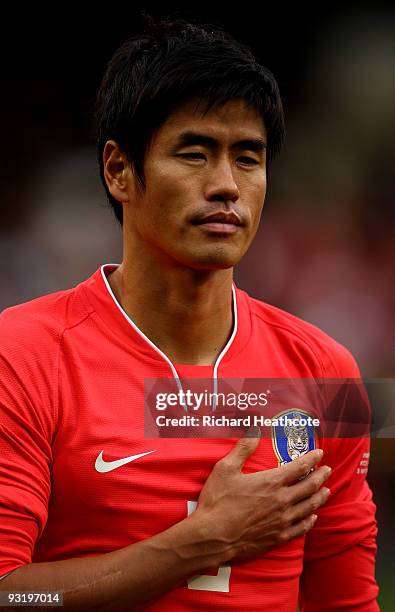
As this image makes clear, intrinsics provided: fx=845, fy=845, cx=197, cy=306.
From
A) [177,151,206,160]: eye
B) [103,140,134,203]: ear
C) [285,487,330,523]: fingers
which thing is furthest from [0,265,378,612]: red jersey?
[177,151,206,160]: eye

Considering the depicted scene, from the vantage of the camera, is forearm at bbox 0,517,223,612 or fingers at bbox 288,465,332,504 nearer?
forearm at bbox 0,517,223,612

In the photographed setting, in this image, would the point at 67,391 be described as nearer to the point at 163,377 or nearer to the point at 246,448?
the point at 163,377

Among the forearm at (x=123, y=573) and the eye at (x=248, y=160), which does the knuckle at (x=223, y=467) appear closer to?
the forearm at (x=123, y=573)

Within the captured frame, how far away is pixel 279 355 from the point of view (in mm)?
2631

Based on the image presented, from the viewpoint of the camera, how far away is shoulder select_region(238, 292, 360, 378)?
265 centimetres

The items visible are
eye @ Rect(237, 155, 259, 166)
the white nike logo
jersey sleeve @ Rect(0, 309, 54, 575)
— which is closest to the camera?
jersey sleeve @ Rect(0, 309, 54, 575)

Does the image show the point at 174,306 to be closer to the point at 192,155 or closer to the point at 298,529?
the point at 192,155

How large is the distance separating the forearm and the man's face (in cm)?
77

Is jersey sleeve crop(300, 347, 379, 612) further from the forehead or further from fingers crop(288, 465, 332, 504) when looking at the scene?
the forehead

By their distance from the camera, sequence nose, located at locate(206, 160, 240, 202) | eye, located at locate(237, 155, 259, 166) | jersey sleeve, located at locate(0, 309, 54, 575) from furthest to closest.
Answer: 1. eye, located at locate(237, 155, 259, 166)
2. nose, located at locate(206, 160, 240, 202)
3. jersey sleeve, located at locate(0, 309, 54, 575)

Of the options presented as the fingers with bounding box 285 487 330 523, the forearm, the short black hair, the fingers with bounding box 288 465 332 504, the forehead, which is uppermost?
the short black hair

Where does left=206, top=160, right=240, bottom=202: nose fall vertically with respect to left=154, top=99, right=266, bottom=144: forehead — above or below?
below

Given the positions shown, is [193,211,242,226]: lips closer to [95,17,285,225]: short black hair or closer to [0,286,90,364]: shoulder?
[95,17,285,225]: short black hair

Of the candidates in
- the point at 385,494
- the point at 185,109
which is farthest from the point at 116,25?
the point at 185,109
